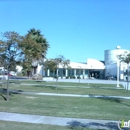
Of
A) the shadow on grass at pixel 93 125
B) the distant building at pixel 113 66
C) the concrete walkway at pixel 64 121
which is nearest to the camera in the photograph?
the shadow on grass at pixel 93 125

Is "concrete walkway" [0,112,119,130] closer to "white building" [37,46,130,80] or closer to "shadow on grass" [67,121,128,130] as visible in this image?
"shadow on grass" [67,121,128,130]

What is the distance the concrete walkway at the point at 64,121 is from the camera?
311 inches

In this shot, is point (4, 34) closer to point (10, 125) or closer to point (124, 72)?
point (10, 125)

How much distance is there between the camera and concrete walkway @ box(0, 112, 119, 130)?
791 cm

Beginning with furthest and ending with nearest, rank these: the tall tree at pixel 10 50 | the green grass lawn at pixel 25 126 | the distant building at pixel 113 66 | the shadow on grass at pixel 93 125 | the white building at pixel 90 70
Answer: the white building at pixel 90 70 → the distant building at pixel 113 66 → the tall tree at pixel 10 50 → the shadow on grass at pixel 93 125 → the green grass lawn at pixel 25 126

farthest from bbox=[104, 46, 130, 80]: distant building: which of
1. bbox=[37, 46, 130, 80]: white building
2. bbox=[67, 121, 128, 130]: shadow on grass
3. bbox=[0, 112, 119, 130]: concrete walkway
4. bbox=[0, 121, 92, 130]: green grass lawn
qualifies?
bbox=[0, 121, 92, 130]: green grass lawn

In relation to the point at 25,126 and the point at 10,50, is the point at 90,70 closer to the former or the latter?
the point at 10,50

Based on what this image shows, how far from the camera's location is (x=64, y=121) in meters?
8.48

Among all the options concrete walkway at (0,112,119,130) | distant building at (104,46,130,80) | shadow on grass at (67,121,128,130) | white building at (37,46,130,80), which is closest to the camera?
shadow on grass at (67,121,128,130)

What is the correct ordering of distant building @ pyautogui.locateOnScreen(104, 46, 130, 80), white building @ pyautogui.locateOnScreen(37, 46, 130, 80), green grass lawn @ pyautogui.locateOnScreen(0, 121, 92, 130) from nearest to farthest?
green grass lawn @ pyautogui.locateOnScreen(0, 121, 92, 130) < distant building @ pyautogui.locateOnScreen(104, 46, 130, 80) < white building @ pyautogui.locateOnScreen(37, 46, 130, 80)

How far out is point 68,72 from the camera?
6944 cm

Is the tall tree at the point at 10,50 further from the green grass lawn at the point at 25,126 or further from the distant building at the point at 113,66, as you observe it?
the distant building at the point at 113,66

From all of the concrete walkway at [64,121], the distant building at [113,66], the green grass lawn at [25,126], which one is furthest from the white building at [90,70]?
the green grass lawn at [25,126]

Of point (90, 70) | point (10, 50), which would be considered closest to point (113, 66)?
point (90, 70)
